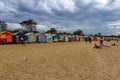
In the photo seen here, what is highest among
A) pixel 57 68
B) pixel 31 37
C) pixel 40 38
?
pixel 31 37

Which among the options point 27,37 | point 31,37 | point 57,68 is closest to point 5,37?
point 27,37

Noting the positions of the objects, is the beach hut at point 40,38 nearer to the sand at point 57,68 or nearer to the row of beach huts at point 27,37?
the row of beach huts at point 27,37

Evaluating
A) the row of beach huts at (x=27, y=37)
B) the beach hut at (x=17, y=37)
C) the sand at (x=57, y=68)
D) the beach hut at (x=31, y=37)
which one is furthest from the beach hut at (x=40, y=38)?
the sand at (x=57, y=68)

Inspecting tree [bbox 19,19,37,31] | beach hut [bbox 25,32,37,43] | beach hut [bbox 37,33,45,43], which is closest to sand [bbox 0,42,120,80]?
beach hut [bbox 25,32,37,43]

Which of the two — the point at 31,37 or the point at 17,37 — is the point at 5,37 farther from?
the point at 31,37

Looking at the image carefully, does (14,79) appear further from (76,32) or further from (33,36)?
(76,32)

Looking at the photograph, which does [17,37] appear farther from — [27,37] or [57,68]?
[57,68]

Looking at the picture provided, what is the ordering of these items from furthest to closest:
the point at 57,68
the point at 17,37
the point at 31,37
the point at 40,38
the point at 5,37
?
the point at 40,38 → the point at 31,37 → the point at 17,37 → the point at 5,37 → the point at 57,68

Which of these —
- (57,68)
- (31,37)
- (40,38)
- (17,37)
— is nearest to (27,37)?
(31,37)

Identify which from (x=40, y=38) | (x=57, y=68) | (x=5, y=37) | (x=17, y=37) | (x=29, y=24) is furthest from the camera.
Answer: (x=29, y=24)

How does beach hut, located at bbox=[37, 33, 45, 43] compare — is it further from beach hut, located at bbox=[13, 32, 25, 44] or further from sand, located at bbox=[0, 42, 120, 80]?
sand, located at bbox=[0, 42, 120, 80]

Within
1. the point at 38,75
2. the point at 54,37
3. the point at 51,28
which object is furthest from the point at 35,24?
the point at 38,75

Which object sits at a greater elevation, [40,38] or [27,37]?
[27,37]

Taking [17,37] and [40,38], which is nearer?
[17,37]
